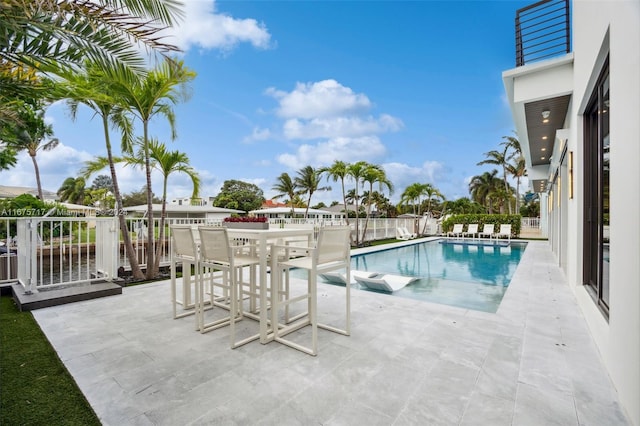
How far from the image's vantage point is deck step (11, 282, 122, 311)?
3826 millimetres

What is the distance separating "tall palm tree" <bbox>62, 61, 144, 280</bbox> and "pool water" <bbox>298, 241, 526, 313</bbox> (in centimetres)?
456

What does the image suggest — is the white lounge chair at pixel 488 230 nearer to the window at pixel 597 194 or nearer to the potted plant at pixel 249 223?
the window at pixel 597 194

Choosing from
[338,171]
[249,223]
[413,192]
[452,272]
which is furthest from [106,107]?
[413,192]

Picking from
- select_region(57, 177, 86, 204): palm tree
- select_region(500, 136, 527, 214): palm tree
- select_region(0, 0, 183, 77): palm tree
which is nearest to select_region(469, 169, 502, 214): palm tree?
select_region(500, 136, 527, 214): palm tree

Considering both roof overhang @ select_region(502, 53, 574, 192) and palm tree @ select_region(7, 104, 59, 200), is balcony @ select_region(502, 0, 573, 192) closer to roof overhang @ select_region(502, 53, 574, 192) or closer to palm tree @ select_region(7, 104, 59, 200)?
roof overhang @ select_region(502, 53, 574, 192)

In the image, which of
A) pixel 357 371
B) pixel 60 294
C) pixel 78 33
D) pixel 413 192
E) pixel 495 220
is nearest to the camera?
pixel 357 371

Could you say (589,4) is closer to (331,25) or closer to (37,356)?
(37,356)

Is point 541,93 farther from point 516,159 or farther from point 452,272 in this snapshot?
point 516,159

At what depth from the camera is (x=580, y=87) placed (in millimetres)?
3832

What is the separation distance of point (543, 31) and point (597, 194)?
150 inches

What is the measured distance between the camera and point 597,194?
3.44m

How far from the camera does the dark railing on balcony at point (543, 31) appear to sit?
542cm

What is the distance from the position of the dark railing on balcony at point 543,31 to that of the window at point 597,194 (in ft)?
7.57

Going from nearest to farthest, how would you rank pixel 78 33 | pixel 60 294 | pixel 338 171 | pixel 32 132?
pixel 78 33
pixel 60 294
pixel 32 132
pixel 338 171
